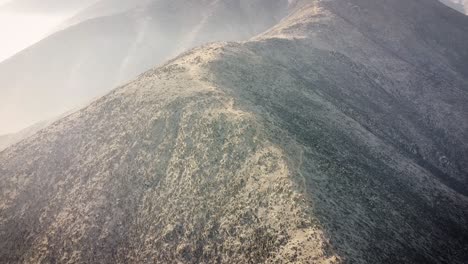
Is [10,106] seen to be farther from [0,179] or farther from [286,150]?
[286,150]

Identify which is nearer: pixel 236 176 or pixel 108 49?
pixel 236 176

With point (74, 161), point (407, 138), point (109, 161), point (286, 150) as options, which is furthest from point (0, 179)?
point (407, 138)

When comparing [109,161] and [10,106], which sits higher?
[109,161]

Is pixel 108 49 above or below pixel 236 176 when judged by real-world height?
below

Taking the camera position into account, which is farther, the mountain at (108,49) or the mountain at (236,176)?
the mountain at (108,49)
